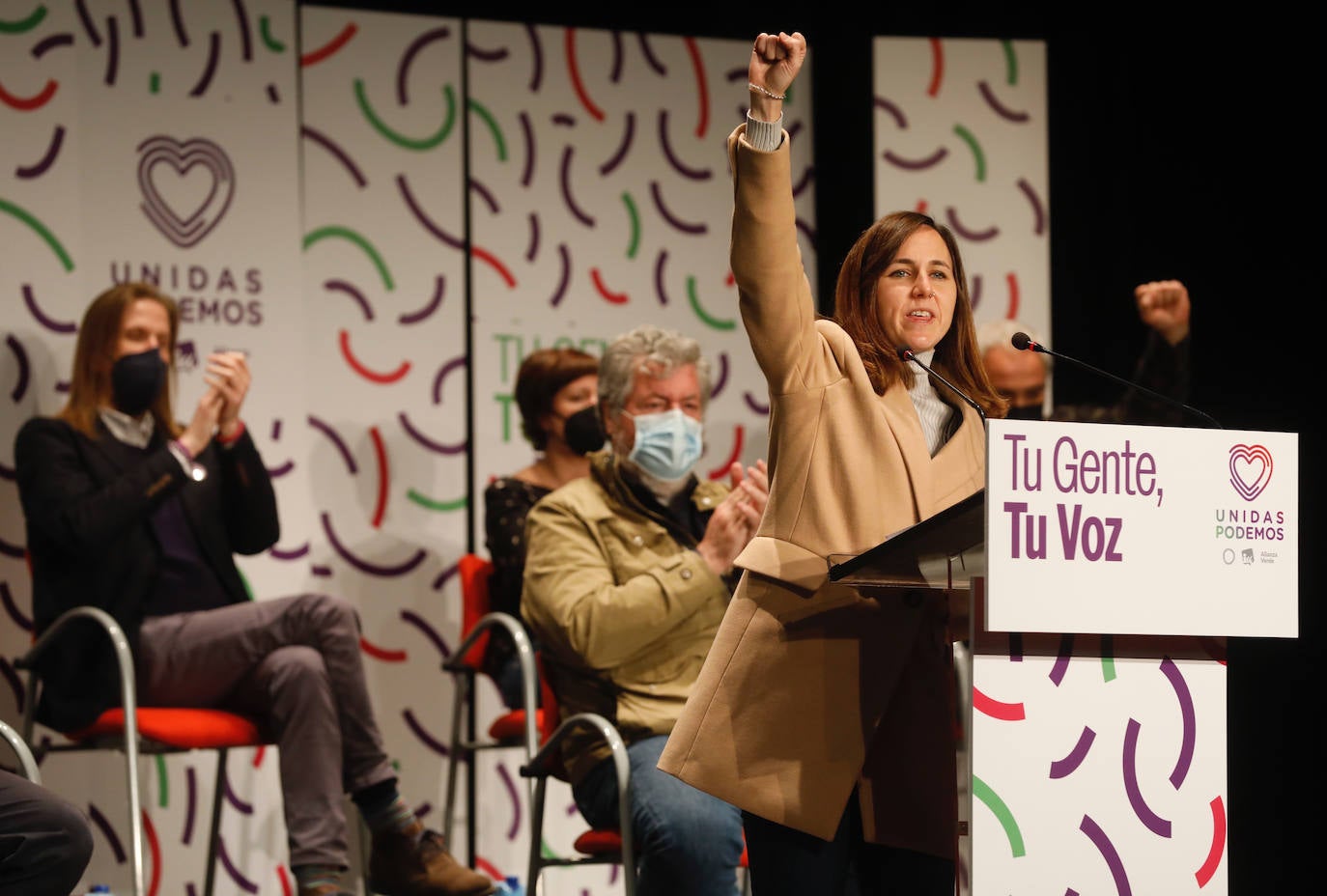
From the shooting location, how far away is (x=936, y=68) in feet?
14.8

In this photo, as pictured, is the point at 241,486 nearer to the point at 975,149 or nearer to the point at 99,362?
the point at 99,362

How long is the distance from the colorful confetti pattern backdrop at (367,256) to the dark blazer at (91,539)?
0.56 metres

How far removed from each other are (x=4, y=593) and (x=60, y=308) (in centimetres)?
76

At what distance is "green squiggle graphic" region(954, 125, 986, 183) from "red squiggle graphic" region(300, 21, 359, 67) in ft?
5.91


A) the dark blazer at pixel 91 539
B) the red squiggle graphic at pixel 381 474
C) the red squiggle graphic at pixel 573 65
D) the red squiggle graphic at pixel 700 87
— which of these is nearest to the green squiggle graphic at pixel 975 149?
the red squiggle graphic at pixel 700 87

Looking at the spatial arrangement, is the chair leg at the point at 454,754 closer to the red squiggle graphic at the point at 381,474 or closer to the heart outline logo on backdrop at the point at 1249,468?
the red squiggle graphic at the point at 381,474

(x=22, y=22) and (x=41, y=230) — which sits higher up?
(x=22, y=22)

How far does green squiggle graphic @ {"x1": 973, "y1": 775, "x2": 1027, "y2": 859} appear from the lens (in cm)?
159

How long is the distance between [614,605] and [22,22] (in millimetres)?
2527

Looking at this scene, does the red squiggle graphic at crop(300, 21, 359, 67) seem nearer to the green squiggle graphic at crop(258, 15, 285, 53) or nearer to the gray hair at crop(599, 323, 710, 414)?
the green squiggle graphic at crop(258, 15, 285, 53)

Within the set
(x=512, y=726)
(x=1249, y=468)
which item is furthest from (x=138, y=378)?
(x=1249, y=468)

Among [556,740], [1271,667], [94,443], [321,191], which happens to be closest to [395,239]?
[321,191]

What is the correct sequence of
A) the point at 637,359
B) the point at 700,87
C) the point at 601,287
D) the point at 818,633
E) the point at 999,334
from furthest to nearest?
the point at 700,87 → the point at 601,287 → the point at 999,334 → the point at 637,359 → the point at 818,633

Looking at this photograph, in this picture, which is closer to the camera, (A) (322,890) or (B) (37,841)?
(B) (37,841)
